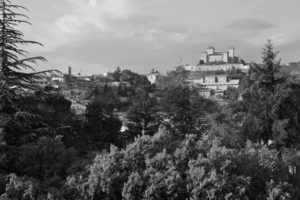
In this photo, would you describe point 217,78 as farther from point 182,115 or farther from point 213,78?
point 182,115

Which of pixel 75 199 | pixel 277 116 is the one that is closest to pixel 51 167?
pixel 75 199

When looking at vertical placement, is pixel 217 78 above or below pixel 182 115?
above

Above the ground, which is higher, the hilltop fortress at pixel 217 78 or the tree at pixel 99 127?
the hilltop fortress at pixel 217 78

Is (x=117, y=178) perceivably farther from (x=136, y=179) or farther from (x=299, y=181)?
(x=299, y=181)

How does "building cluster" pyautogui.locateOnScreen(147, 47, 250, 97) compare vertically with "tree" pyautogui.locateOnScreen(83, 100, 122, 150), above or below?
above

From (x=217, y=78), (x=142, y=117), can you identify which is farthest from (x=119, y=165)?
(x=217, y=78)

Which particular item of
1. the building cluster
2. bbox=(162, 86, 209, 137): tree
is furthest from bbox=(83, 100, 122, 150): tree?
the building cluster

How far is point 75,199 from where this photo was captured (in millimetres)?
15719

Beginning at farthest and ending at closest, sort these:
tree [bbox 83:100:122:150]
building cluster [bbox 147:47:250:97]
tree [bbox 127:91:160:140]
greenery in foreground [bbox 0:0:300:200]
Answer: building cluster [bbox 147:47:250:97]
tree [bbox 127:91:160:140]
tree [bbox 83:100:122:150]
greenery in foreground [bbox 0:0:300:200]

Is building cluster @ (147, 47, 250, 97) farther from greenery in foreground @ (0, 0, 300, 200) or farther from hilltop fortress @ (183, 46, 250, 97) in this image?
greenery in foreground @ (0, 0, 300, 200)

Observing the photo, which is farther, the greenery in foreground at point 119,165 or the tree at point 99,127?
the tree at point 99,127

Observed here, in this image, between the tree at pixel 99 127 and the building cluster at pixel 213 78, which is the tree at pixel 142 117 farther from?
the building cluster at pixel 213 78

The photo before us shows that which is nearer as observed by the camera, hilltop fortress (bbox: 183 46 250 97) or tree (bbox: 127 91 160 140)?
tree (bbox: 127 91 160 140)

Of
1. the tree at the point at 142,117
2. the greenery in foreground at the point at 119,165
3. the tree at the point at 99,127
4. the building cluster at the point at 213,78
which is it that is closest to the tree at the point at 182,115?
the tree at the point at 142,117
